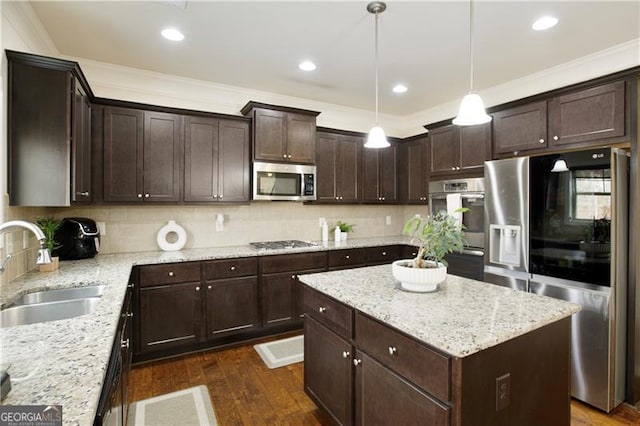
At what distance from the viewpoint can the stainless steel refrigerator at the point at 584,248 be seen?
2316mm

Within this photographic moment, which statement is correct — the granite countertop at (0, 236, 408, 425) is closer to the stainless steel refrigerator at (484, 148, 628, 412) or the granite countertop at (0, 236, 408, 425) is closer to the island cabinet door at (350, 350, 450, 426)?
the island cabinet door at (350, 350, 450, 426)

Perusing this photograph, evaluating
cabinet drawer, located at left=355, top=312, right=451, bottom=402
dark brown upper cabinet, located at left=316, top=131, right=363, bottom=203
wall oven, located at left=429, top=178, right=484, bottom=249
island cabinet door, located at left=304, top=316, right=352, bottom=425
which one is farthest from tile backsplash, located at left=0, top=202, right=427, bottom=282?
cabinet drawer, located at left=355, top=312, right=451, bottom=402

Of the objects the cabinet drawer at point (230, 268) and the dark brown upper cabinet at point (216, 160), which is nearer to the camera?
the cabinet drawer at point (230, 268)

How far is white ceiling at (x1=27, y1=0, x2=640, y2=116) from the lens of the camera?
90.8 inches

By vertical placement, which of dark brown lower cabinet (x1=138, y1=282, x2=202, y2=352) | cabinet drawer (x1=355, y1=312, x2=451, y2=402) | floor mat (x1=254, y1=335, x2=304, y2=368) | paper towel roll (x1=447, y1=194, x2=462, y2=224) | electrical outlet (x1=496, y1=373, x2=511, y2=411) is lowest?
floor mat (x1=254, y1=335, x2=304, y2=368)

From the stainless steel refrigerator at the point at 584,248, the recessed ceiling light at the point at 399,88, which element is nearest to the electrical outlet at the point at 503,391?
the stainless steel refrigerator at the point at 584,248

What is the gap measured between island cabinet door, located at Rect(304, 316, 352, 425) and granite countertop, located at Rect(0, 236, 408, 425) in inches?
44.1

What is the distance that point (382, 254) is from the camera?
4.20 meters

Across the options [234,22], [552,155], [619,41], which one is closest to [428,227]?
[552,155]

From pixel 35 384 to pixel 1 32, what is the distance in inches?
84.8

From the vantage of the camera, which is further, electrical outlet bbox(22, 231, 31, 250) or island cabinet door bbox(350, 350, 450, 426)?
electrical outlet bbox(22, 231, 31, 250)

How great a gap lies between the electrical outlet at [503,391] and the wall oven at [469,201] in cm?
222

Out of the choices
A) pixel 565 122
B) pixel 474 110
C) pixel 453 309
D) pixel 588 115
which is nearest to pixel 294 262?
pixel 453 309

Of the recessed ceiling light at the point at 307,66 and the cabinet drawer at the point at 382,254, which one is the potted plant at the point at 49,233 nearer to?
the recessed ceiling light at the point at 307,66
